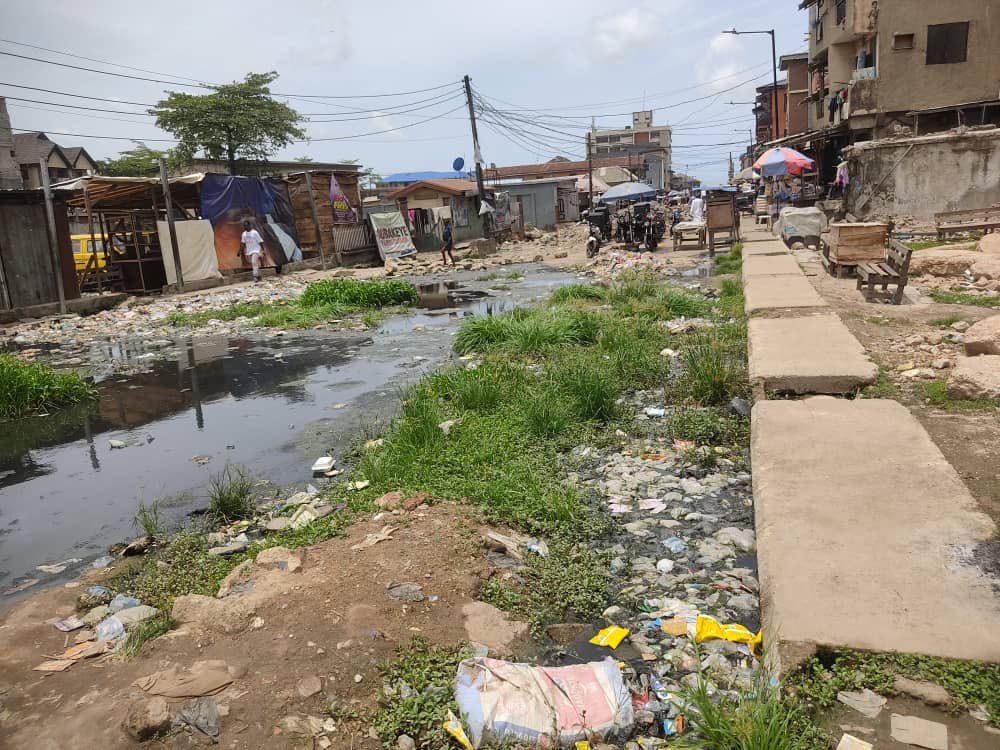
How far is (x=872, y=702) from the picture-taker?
177 centimetres

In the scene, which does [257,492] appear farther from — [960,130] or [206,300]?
[960,130]

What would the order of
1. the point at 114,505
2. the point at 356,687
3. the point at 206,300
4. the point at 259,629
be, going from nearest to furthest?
the point at 356,687, the point at 259,629, the point at 114,505, the point at 206,300

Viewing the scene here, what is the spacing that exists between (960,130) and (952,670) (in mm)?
20544

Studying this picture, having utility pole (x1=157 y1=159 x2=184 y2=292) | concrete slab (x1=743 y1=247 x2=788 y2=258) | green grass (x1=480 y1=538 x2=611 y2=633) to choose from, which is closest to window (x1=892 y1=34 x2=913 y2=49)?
concrete slab (x1=743 y1=247 x2=788 y2=258)

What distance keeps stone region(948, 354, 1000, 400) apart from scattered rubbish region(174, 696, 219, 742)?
435cm

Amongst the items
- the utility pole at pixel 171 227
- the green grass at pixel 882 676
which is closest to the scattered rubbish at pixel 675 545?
the green grass at pixel 882 676

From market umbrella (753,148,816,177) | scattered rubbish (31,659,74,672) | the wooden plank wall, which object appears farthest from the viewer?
the wooden plank wall

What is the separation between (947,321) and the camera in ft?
21.1

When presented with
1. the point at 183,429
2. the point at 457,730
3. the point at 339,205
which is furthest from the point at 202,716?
the point at 339,205

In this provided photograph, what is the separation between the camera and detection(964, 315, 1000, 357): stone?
4688 mm

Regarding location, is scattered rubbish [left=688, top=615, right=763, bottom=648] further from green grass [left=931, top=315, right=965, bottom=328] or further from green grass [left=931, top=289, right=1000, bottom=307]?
green grass [left=931, top=289, right=1000, bottom=307]

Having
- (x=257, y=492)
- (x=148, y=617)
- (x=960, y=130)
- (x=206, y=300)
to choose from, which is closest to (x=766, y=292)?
(x=257, y=492)

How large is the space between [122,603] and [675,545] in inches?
94.6

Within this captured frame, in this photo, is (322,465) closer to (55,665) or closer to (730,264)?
(55,665)
